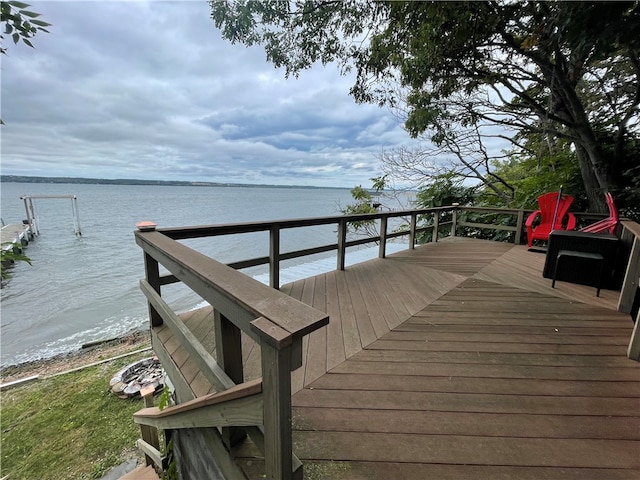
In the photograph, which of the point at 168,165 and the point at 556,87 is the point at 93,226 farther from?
the point at 556,87

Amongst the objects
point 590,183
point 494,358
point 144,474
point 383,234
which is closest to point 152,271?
point 494,358

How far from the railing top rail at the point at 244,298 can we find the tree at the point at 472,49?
368 centimetres

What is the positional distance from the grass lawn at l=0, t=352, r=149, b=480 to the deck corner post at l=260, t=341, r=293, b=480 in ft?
14.5

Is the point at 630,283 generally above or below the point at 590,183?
below

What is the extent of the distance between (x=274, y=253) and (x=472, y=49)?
4.67 m

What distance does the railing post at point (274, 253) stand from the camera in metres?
2.99

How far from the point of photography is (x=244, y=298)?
2.82 ft

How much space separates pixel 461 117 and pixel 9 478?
10099 mm

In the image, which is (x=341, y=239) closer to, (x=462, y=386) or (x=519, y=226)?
(x=462, y=386)

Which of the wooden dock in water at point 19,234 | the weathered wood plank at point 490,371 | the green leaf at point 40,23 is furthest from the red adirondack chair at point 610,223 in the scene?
the wooden dock in water at point 19,234

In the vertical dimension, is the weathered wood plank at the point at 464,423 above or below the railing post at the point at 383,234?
below

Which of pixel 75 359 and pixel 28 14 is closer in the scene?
pixel 28 14

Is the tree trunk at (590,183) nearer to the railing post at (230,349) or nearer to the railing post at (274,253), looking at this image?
the railing post at (274,253)

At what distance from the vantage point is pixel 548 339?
230cm
